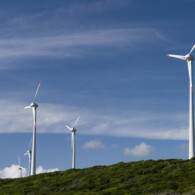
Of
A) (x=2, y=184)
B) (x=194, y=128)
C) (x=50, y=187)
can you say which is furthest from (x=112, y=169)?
(x=2, y=184)

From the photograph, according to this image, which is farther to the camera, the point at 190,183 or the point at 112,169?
the point at 112,169

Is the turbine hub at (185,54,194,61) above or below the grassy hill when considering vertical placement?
above

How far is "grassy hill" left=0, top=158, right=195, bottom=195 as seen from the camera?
4525 centimetres

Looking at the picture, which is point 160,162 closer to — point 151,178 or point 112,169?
point 112,169

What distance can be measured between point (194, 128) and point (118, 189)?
18123 mm

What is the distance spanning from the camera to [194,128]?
60.3 metres

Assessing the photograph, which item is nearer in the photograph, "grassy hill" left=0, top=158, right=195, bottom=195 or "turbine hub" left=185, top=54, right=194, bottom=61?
"grassy hill" left=0, top=158, right=195, bottom=195

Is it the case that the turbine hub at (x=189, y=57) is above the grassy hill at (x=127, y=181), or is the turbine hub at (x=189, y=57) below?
above

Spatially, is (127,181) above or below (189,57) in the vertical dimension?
below

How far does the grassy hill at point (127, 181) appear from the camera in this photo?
45250 millimetres

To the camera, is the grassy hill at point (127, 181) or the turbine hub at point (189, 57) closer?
the grassy hill at point (127, 181)

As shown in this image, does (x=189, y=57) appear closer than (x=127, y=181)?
No

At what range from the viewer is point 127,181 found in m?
52.4

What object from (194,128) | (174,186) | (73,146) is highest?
(73,146)
